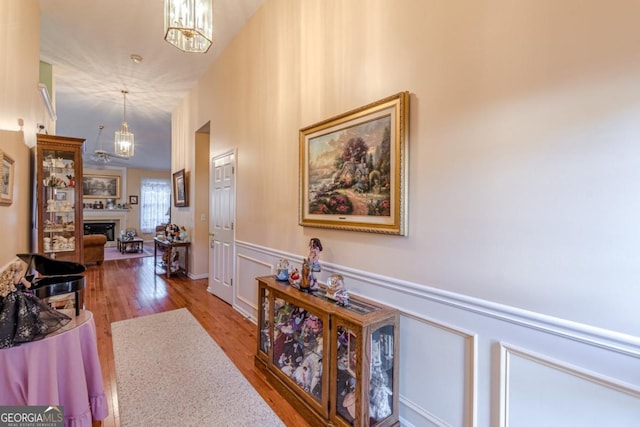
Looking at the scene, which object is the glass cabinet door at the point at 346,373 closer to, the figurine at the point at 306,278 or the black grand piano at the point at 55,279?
the figurine at the point at 306,278

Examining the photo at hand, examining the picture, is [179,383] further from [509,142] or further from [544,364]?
[509,142]

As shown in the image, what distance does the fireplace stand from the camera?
9.96 meters

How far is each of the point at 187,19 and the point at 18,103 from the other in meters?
1.68

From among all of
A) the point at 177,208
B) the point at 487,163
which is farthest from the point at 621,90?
the point at 177,208

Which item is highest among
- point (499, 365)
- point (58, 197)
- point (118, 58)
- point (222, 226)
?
point (118, 58)

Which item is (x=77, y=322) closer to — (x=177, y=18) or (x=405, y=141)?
(x=177, y=18)

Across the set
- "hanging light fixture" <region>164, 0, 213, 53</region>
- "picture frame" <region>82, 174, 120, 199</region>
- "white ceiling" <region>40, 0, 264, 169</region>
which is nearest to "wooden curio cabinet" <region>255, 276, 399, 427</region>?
"hanging light fixture" <region>164, 0, 213, 53</region>

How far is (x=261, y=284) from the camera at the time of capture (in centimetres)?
246

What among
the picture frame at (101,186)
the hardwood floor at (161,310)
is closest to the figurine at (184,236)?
the hardwood floor at (161,310)

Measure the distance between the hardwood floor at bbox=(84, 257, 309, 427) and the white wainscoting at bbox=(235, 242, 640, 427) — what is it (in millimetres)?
860

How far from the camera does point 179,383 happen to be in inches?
87.0

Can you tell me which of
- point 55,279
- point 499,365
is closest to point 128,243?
point 55,279

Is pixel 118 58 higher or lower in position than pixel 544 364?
higher

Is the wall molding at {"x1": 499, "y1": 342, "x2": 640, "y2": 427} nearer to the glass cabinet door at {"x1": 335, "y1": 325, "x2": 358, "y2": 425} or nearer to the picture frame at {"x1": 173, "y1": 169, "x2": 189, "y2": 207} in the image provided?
the glass cabinet door at {"x1": 335, "y1": 325, "x2": 358, "y2": 425}
